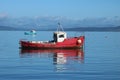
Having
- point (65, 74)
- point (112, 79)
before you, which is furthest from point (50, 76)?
point (112, 79)

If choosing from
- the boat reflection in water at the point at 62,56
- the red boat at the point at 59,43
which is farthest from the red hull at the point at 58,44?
the boat reflection in water at the point at 62,56

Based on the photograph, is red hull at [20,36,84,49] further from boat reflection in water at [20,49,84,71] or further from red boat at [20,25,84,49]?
boat reflection in water at [20,49,84,71]

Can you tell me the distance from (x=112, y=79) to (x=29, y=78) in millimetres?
6591

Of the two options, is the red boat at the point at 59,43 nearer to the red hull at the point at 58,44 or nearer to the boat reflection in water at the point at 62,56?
the red hull at the point at 58,44

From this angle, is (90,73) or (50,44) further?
(50,44)

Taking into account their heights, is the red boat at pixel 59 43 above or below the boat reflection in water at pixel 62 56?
above

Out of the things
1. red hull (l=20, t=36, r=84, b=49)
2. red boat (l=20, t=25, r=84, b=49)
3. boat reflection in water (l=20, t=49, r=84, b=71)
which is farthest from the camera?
red hull (l=20, t=36, r=84, b=49)

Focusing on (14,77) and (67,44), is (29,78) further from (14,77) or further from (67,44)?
(67,44)

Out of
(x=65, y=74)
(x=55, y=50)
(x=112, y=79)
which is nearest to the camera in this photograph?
(x=112, y=79)

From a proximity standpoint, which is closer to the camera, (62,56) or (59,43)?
(62,56)

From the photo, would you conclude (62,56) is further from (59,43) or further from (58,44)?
(59,43)

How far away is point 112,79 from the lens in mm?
33531

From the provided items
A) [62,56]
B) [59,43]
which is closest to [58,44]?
[59,43]

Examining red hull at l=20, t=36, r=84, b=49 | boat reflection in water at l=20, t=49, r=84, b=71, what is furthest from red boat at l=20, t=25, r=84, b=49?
boat reflection in water at l=20, t=49, r=84, b=71
